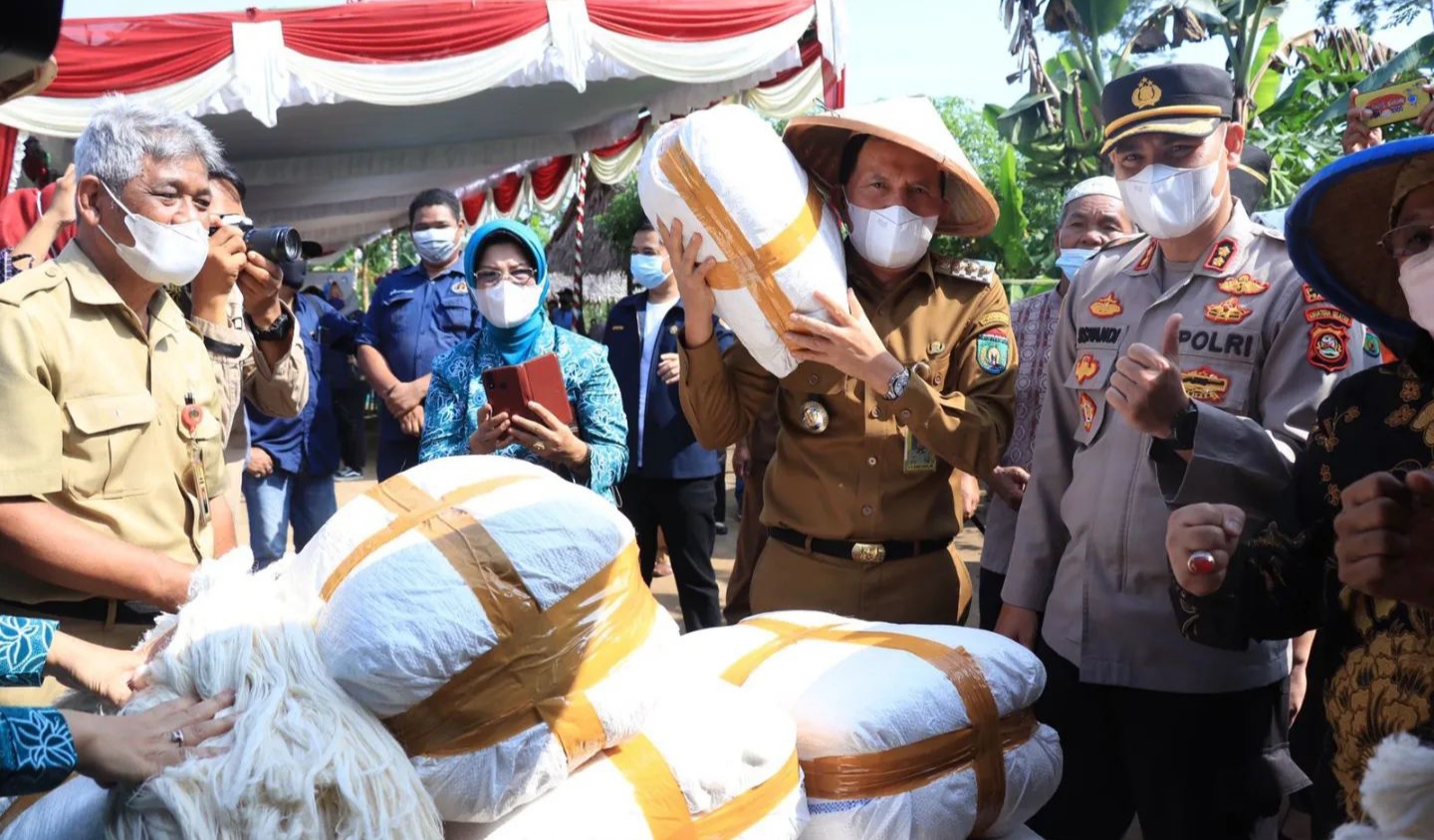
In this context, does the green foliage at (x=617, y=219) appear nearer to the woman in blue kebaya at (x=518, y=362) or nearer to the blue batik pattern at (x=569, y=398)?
the woman in blue kebaya at (x=518, y=362)

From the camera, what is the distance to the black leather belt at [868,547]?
2508 mm

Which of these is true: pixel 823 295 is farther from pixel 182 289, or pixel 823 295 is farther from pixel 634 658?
pixel 182 289

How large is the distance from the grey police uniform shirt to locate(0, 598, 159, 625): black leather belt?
1.83m

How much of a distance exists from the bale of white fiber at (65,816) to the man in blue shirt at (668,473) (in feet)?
11.1

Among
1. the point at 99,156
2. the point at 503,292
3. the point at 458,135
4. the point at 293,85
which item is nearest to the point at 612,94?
the point at 458,135

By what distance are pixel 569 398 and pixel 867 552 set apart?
1.19m

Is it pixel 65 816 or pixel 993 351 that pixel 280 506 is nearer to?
pixel 993 351

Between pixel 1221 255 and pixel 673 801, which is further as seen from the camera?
pixel 1221 255

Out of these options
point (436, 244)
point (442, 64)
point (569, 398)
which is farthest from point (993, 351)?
point (442, 64)

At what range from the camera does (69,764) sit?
4.27ft

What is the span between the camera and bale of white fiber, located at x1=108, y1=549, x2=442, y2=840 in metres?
1.27

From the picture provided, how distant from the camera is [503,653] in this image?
1402mm

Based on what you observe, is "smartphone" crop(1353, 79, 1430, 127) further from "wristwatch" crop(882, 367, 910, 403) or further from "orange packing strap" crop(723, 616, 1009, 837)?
"orange packing strap" crop(723, 616, 1009, 837)

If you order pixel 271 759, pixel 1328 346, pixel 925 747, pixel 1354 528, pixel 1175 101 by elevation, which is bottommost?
pixel 925 747
